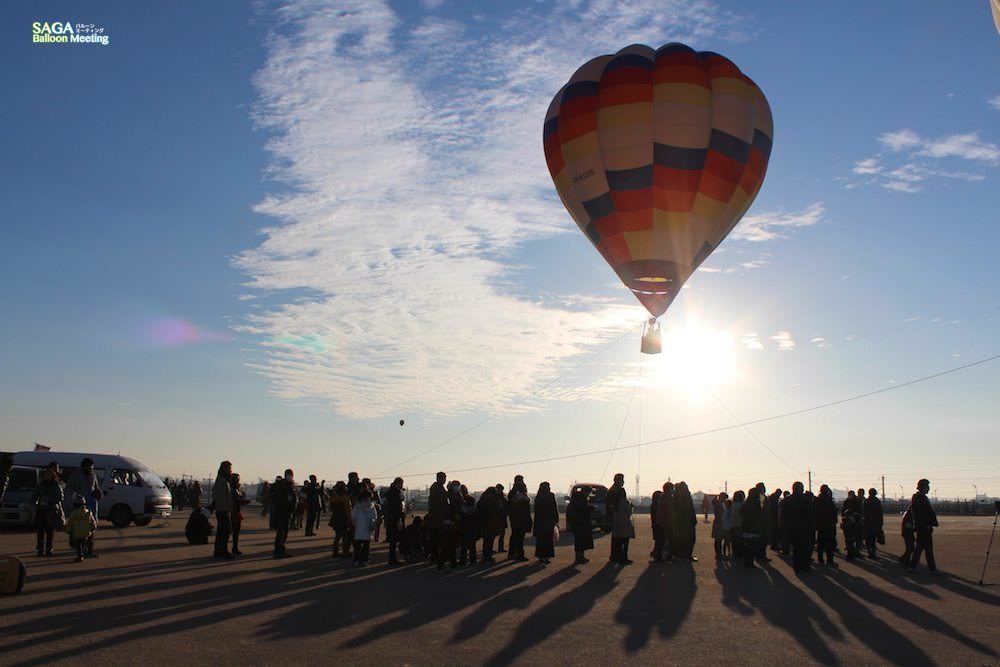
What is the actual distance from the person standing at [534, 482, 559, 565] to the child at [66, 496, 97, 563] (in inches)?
320

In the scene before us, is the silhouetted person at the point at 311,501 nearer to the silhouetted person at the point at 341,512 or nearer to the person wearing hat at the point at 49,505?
the silhouetted person at the point at 341,512

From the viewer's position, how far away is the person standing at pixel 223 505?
1692 cm

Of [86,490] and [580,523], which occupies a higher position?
[86,490]

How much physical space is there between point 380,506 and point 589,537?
692cm

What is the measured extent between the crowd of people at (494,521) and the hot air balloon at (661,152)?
7198 mm

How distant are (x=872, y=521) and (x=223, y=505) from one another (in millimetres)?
13991

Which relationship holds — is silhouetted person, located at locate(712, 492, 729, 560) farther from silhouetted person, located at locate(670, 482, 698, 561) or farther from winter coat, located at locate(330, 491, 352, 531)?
winter coat, located at locate(330, 491, 352, 531)

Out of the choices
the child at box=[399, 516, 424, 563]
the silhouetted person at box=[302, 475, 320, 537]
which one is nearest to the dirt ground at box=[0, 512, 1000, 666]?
the child at box=[399, 516, 424, 563]

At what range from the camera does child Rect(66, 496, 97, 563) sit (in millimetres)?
16062

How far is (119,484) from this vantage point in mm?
28516

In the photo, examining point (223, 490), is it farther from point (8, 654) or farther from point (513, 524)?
point (8, 654)

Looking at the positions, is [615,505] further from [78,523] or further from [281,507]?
[78,523]

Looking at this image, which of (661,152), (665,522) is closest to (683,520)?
(665,522)

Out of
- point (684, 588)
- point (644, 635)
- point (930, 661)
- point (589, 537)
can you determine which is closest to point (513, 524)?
point (589, 537)
